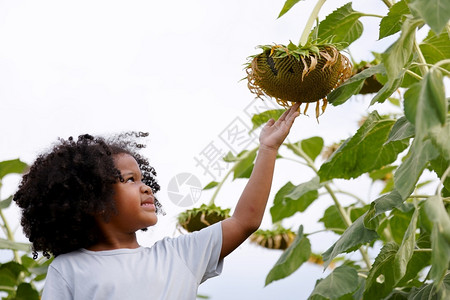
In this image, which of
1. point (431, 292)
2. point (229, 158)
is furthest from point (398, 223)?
point (431, 292)

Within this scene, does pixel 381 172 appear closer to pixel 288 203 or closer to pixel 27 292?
pixel 288 203

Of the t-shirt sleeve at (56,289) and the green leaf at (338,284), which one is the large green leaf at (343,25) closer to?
the green leaf at (338,284)

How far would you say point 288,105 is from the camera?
4.31 feet

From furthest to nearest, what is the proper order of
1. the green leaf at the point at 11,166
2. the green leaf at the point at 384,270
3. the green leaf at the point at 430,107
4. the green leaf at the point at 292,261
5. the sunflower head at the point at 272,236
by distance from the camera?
1. the sunflower head at the point at 272,236
2. the green leaf at the point at 11,166
3. the green leaf at the point at 292,261
4. the green leaf at the point at 384,270
5. the green leaf at the point at 430,107

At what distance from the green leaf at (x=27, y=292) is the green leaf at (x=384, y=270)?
1.15 m

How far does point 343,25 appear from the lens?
1.61 metres

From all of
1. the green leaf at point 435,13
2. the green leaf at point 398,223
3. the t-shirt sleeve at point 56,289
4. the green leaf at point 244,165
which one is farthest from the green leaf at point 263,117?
the green leaf at point 435,13

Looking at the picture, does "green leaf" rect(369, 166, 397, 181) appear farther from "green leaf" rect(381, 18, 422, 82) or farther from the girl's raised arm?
"green leaf" rect(381, 18, 422, 82)

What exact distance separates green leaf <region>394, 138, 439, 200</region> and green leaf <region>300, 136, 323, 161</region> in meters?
1.13

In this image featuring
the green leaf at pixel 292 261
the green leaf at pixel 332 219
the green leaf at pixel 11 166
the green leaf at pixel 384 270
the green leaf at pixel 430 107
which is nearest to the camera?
the green leaf at pixel 430 107

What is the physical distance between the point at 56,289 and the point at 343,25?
90 centimetres

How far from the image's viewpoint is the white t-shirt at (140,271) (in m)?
1.25

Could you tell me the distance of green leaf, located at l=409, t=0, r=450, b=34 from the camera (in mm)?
931

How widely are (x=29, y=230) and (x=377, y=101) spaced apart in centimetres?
80
